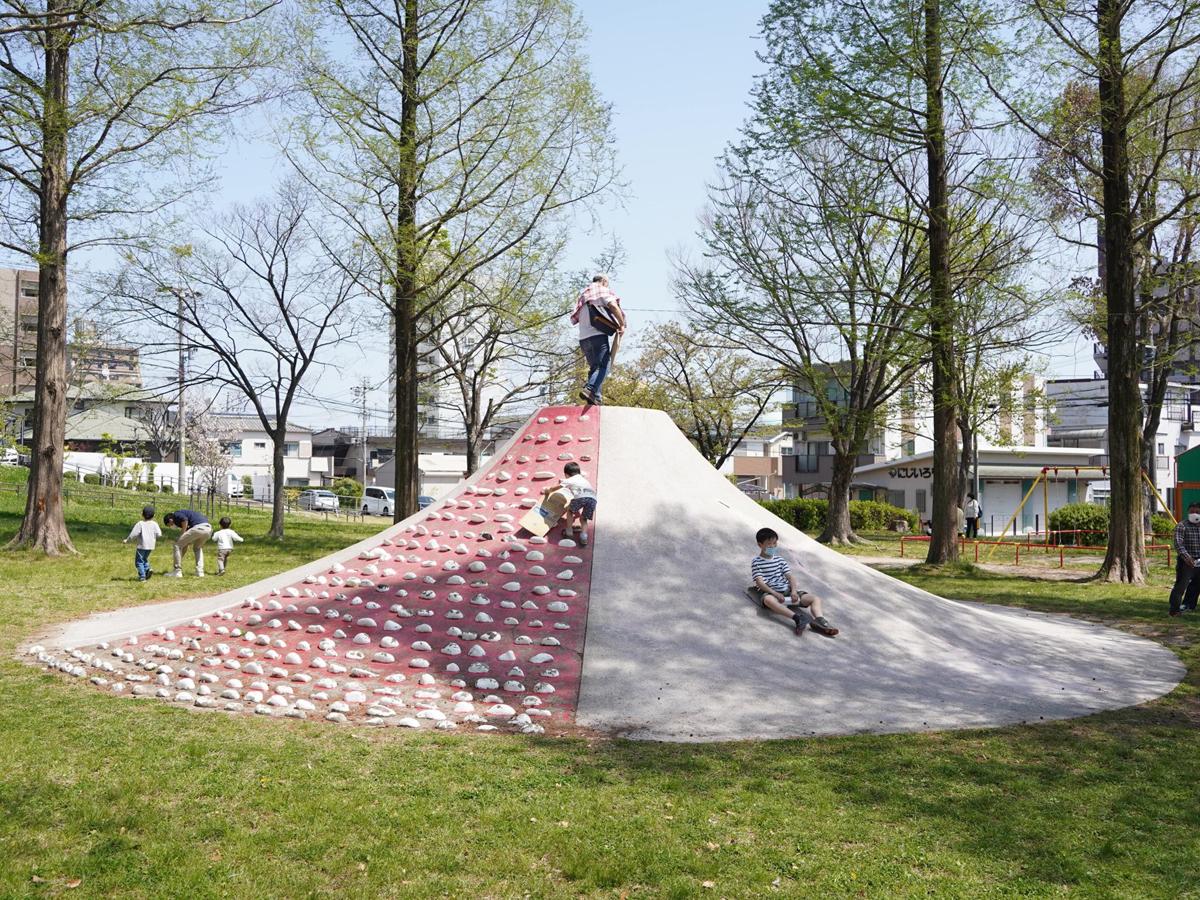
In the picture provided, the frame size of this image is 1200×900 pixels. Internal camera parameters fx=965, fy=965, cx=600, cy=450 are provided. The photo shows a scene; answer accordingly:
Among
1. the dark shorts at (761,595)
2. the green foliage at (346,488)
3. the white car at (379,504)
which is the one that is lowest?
the white car at (379,504)

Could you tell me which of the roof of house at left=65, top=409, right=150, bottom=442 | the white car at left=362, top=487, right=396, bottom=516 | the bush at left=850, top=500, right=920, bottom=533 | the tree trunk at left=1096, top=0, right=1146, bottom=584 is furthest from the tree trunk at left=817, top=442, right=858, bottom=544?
the roof of house at left=65, top=409, right=150, bottom=442

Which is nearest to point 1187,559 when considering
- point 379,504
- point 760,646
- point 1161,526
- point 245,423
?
point 760,646

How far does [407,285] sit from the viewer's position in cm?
2102

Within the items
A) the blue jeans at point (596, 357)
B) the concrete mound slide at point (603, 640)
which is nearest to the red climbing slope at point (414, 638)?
the concrete mound slide at point (603, 640)

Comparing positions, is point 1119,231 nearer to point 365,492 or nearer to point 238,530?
point 238,530

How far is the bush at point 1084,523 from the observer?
31719 mm

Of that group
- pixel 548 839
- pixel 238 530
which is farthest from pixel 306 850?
pixel 238 530

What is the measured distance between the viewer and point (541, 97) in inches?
827

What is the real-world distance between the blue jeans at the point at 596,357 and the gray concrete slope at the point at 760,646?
497mm

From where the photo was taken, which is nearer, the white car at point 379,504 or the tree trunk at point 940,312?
the tree trunk at point 940,312

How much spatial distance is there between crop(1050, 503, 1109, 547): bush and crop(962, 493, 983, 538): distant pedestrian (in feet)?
12.1

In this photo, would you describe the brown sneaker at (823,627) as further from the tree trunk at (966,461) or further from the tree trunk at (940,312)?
the tree trunk at (966,461)

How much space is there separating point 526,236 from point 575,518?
12.1 metres

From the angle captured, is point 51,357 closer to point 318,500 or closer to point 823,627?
point 823,627
